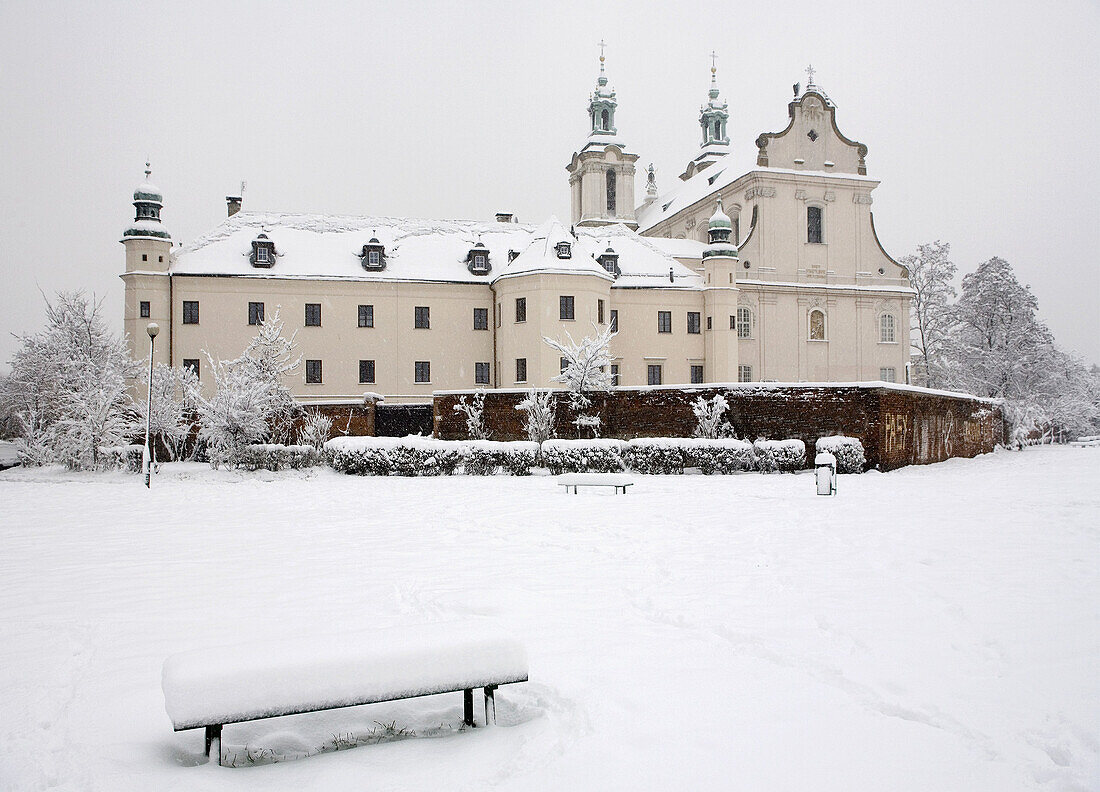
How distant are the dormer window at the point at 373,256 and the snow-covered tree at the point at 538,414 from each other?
1582 centimetres

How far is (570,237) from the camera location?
36.3 metres

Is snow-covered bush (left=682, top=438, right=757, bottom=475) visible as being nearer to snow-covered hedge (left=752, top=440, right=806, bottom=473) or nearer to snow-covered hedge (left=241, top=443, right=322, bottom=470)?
snow-covered hedge (left=752, top=440, right=806, bottom=473)

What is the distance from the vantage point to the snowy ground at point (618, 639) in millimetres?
3850

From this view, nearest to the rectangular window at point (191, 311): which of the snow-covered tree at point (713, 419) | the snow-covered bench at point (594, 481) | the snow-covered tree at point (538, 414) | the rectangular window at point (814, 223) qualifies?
the snow-covered tree at point (538, 414)

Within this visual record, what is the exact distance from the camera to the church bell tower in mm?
57125

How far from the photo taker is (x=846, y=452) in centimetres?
2027

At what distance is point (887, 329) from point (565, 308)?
20.0 meters

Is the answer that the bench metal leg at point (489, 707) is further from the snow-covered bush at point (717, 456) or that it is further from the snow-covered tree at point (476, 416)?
the snow-covered tree at point (476, 416)

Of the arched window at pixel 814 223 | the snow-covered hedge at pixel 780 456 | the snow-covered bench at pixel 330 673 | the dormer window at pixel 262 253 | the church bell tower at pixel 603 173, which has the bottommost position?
the snow-covered bench at pixel 330 673

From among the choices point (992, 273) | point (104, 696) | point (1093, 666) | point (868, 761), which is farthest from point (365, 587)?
point (992, 273)

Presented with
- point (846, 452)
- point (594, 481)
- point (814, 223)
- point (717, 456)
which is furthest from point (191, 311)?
point (814, 223)

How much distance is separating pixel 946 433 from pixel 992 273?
67.4ft

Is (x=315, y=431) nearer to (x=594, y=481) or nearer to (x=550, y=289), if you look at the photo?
(x=594, y=481)

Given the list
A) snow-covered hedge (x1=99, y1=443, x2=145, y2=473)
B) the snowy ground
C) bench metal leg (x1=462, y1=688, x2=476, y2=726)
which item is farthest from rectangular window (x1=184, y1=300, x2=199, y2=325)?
bench metal leg (x1=462, y1=688, x2=476, y2=726)
